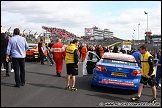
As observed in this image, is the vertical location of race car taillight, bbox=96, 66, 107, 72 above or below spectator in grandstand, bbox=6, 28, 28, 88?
below

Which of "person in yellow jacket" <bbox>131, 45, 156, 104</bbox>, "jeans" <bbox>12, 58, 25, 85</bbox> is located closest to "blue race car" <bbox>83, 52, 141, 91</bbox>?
"person in yellow jacket" <bbox>131, 45, 156, 104</bbox>

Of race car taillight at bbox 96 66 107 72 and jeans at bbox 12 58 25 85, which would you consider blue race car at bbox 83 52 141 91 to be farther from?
jeans at bbox 12 58 25 85

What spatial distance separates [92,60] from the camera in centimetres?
1105

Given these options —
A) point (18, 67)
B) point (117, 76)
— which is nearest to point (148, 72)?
point (117, 76)

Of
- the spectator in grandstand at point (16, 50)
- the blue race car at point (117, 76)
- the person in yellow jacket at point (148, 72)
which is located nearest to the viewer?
the person in yellow jacket at point (148, 72)

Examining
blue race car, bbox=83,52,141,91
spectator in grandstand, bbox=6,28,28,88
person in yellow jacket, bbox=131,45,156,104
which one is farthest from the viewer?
spectator in grandstand, bbox=6,28,28,88

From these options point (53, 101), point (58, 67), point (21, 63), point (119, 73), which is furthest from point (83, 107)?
point (58, 67)

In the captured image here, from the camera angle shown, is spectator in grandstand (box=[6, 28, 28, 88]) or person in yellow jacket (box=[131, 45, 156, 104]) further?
spectator in grandstand (box=[6, 28, 28, 88])

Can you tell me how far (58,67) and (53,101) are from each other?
5.10 metres

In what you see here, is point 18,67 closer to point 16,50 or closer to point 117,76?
point 16,50

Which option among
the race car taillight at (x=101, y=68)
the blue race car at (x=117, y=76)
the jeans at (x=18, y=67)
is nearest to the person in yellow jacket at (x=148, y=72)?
the blue race car at (x=117, y=76)

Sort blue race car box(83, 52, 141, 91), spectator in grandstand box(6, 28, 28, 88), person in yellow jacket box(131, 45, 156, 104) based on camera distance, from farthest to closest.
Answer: spectator in grandstand box(6, 28, 28, 88), blue race car box(83, 52, 141, 91), person in yellow jacket box(131, 45, 156, 104)

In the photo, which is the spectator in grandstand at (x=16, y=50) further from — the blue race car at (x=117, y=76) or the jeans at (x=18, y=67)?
the blue race car at (x=117, y=76)

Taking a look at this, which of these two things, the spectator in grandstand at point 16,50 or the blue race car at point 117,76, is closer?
the blue race car at point 117,76
